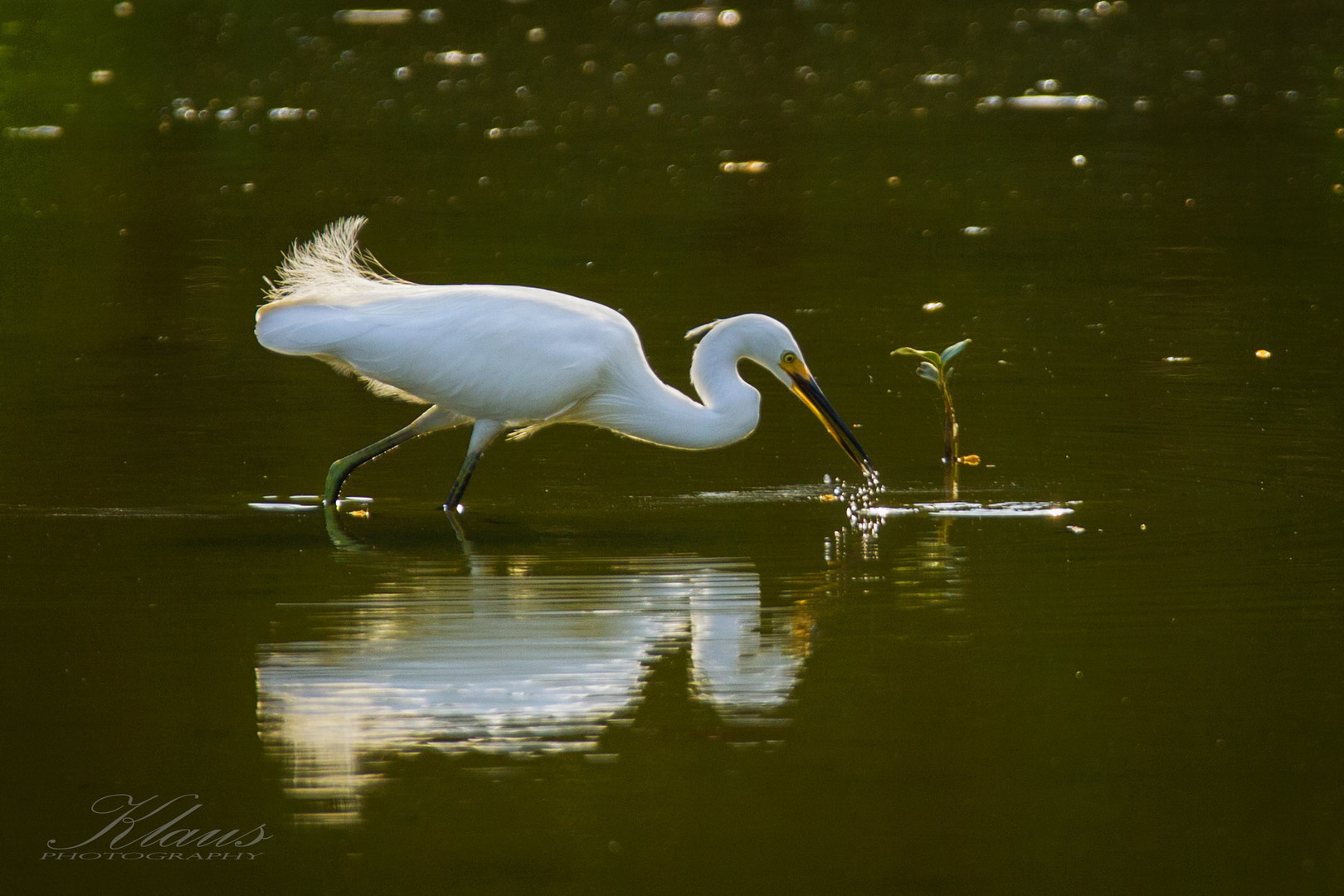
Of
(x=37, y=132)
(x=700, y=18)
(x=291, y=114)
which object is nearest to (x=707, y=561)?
(x=37, y=132)

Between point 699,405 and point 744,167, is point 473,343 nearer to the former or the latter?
point 699,405

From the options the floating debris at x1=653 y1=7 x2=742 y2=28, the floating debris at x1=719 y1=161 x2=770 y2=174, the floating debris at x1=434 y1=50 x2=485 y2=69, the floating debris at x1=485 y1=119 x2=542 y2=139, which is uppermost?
the floating debris at x1=653 y1=7 x2=742 y2=28

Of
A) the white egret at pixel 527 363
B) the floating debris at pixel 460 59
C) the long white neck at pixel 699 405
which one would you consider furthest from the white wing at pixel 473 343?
the floating debris at pixel 460 59

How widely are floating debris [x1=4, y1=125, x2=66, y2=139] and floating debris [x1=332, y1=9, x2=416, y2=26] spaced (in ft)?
48.5

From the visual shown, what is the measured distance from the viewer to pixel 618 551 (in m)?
7.46

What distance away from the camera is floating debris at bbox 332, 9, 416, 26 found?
121 feet

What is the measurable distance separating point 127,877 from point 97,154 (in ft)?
56.3

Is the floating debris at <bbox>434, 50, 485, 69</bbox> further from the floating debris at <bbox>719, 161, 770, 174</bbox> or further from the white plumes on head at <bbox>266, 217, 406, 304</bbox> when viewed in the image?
the white plumes on head at <bbox>266, 217, 406, 304</bbox>

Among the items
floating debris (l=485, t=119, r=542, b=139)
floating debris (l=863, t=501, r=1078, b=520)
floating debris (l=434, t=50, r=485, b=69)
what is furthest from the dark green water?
floating debris (l=434, t=50, r=485, b=69)

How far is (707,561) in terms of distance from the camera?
7.32 meters

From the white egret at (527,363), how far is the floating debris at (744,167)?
37.7 feet

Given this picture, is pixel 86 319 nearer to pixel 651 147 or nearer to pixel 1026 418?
pixel 1026 418

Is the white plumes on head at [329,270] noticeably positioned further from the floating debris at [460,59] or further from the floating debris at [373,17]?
the floating debris at [373,17]

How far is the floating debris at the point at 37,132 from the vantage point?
21.8 m
